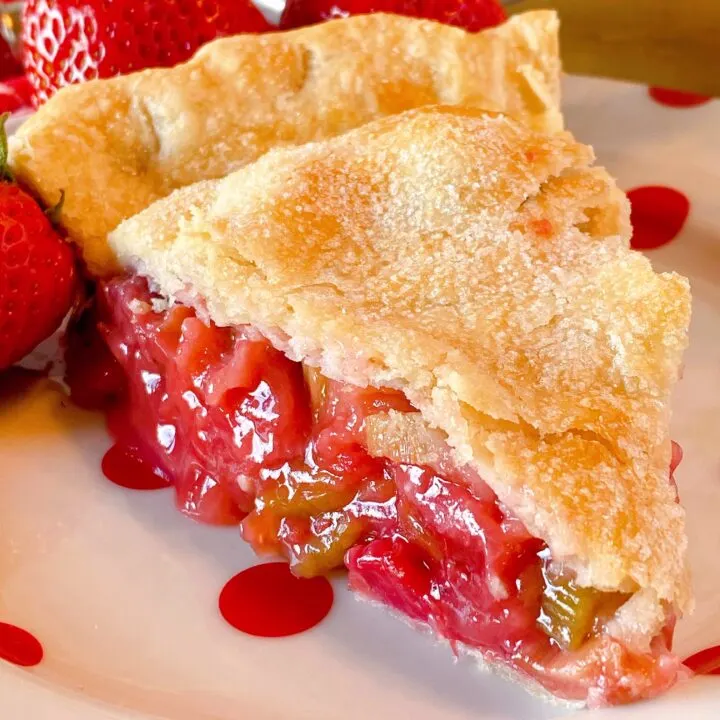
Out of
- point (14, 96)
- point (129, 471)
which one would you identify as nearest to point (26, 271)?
point (129, 471)

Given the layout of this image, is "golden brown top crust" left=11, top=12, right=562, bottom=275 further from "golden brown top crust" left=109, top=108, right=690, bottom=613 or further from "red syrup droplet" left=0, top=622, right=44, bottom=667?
"red syrup droplet" left=0, top=622, right=44, bottom=667

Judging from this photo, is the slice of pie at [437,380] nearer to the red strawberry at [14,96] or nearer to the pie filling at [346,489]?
the pie filling at [346,489]

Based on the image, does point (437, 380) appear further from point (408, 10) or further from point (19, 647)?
point (408, 10)

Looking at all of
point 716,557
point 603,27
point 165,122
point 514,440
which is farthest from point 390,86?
point 603,27

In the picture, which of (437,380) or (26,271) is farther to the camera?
(26,271)

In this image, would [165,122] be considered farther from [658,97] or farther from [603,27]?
[603,27]

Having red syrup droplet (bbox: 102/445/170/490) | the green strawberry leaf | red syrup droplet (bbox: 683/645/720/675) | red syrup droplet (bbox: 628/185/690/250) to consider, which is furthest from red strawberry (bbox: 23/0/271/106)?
red syrup droplet (bbox: 683/645/720/675)

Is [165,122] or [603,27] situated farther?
[603,27]
